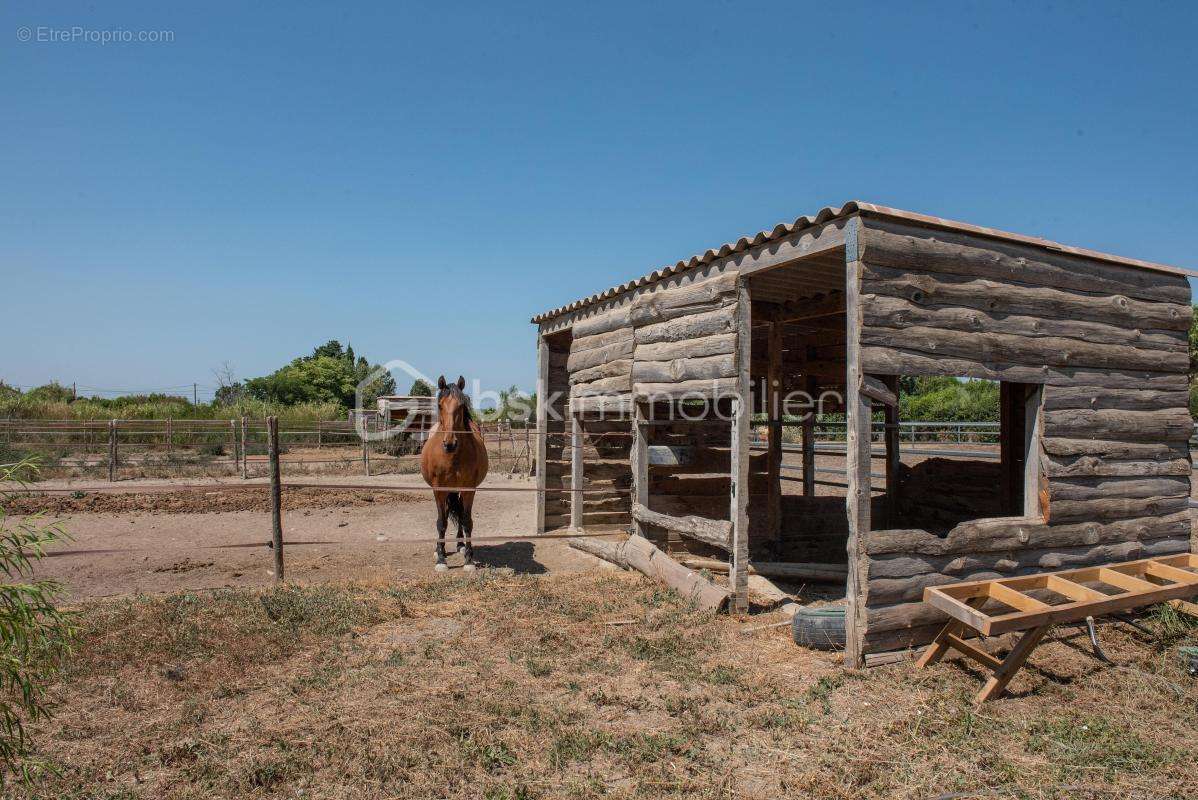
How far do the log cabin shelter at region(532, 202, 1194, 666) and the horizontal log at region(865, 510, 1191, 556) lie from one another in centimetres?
2

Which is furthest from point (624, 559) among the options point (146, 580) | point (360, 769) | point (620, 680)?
point (146, 580)

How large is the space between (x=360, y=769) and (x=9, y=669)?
71.4 inches

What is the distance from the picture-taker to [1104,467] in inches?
245

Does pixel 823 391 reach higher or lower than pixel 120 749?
higher

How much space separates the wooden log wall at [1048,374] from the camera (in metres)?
5.28

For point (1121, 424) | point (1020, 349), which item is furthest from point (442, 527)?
point (1121, 424)

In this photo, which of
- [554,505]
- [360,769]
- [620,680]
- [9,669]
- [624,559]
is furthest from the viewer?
[554,505]

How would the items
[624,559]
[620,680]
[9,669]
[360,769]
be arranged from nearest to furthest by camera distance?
[9,669] → [360,769] → [620,680] → [624,559]

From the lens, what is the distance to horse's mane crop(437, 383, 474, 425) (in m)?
8.48

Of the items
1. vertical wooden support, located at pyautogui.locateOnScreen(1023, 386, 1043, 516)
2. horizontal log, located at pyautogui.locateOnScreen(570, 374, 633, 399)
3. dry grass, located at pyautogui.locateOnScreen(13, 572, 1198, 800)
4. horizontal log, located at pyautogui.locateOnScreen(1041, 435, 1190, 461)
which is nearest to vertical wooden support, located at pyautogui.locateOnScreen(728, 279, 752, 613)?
dry grass, located at pyautogui.locateOnScreen(13, 572, 1198, 800)

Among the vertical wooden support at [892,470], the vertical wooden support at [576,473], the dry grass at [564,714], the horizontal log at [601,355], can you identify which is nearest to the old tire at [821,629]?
the dry grass at [564,714]

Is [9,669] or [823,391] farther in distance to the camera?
[823,391]

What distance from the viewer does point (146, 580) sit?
25.1ft

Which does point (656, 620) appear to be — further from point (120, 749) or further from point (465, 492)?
point (120, 749)
